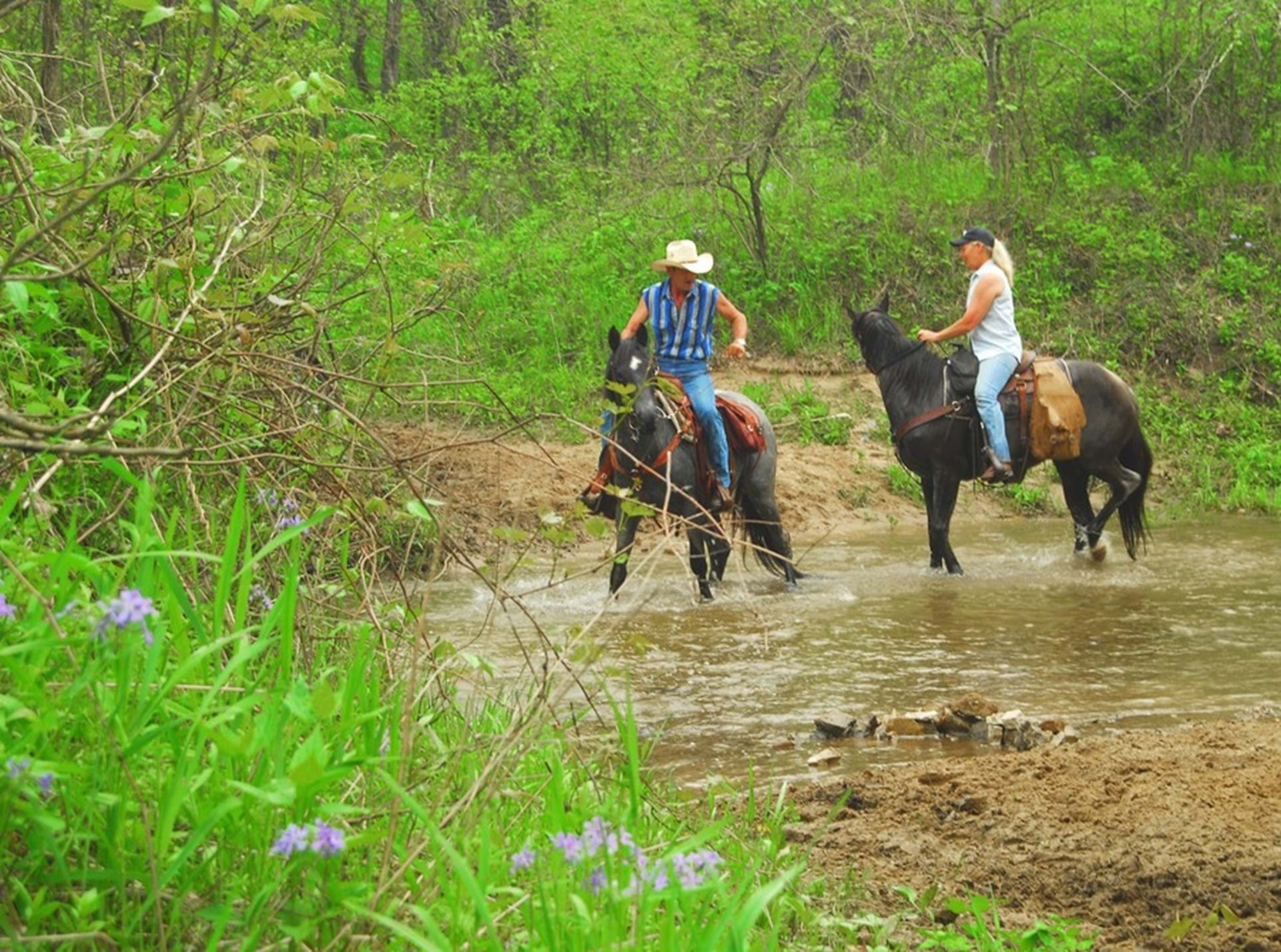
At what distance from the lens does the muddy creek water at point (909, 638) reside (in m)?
7.38

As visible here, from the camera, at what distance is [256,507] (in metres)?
5.00

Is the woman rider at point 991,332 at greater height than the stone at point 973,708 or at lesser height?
greater

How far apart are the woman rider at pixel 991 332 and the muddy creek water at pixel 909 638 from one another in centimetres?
121

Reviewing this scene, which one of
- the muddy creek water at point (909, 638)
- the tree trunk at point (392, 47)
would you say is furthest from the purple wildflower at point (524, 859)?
the tree trunk at point (392, 47)

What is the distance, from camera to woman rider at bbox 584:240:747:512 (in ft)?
35.6

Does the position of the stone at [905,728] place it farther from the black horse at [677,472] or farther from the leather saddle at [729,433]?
the leather saddle at [729,433]

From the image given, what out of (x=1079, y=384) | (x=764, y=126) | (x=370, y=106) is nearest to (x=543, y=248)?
(x=764, y=126)

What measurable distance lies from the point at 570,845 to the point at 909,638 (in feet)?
24.0

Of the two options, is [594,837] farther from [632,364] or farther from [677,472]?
[677,472]

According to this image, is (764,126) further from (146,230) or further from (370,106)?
(146,230)

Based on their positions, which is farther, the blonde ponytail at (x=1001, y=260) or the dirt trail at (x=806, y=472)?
the dirt trail at (x=806, y=472)

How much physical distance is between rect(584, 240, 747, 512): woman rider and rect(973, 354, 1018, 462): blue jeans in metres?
2.42

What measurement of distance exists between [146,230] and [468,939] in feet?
9.80

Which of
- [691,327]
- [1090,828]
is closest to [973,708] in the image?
[1090,828]
